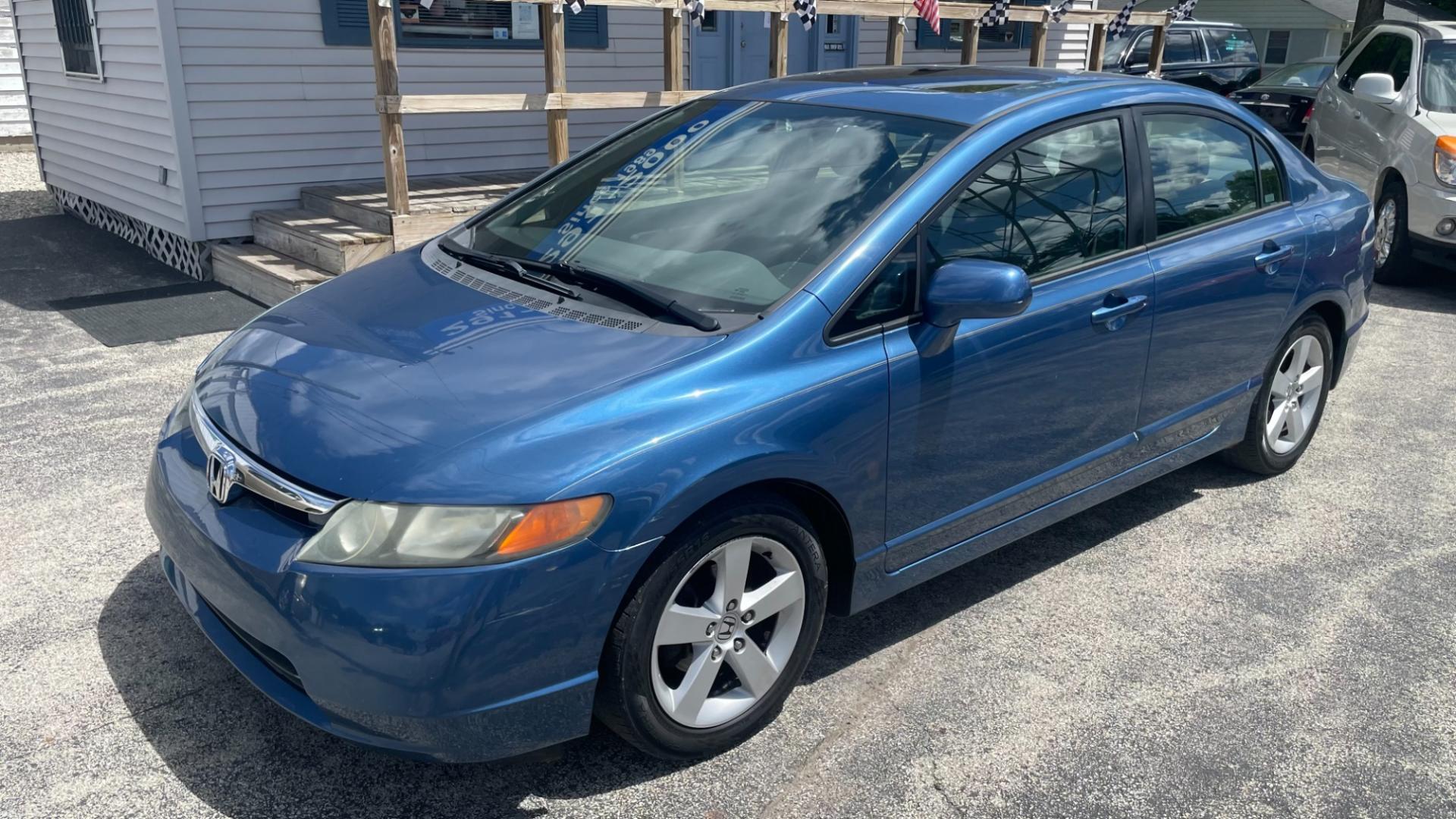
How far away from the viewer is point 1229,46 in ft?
55.8

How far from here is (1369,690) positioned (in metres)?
3.29

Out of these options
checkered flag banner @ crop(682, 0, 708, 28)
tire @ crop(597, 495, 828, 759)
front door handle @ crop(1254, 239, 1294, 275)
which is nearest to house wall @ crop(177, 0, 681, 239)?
checkered flag banner @ crop(682, 0, 708, 28)

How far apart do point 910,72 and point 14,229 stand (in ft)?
28.7

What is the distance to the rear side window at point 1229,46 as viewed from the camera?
662 inches

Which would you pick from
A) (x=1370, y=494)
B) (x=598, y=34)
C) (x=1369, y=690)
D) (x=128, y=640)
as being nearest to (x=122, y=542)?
(x=128, y=640)

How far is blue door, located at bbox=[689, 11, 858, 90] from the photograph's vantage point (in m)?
11.1

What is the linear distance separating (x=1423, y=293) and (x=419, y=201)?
7.30 meters

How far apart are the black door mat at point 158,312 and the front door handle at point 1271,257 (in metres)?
5.14

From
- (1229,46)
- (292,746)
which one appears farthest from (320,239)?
(1229,46)

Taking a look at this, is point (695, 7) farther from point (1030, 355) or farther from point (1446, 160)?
point (1030, 355)

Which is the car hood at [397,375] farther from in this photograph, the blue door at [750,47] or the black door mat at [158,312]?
the blue door at [750,47]

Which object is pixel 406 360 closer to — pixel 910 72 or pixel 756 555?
pixel 756 555

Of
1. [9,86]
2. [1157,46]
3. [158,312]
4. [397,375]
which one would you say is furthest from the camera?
[9,86]

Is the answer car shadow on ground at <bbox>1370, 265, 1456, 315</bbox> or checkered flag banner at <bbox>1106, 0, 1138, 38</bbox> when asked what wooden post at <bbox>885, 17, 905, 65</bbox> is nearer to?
checkered flag banner at <bbox>1106, 0, 1138, 38</bbox>
